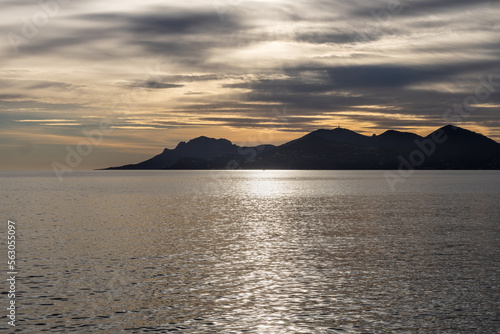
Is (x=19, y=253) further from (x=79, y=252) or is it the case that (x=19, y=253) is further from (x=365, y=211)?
(x=365, y=211)

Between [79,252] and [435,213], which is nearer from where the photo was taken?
[79,252]

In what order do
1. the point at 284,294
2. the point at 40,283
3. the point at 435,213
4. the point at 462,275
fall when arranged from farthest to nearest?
the point at 435,213 < the point at 462,275 < the point at 40,283 < the point at 284,294

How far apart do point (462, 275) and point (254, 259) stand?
19507 mm

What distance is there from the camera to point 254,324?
2920 cm

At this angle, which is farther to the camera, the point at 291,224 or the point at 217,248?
the point at 291,224

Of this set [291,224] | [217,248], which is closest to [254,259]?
[217,248]

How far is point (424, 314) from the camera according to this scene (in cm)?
3159

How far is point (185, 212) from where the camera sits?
4272 inches

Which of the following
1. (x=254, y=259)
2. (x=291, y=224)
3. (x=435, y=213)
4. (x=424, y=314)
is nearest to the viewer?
(x=424, y=314)

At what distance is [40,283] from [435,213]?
83.1m

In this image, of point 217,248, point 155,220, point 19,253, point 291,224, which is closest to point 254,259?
point 217,248

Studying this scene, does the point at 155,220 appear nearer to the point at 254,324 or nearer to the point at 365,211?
the point at 365,211

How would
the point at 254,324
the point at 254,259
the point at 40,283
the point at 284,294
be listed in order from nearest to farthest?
1. the point at 254,324
2. the point at 284,294
3. the point at 40,283
4. the point at 254,259

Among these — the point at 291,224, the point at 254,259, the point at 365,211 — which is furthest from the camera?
the point at 365,211
